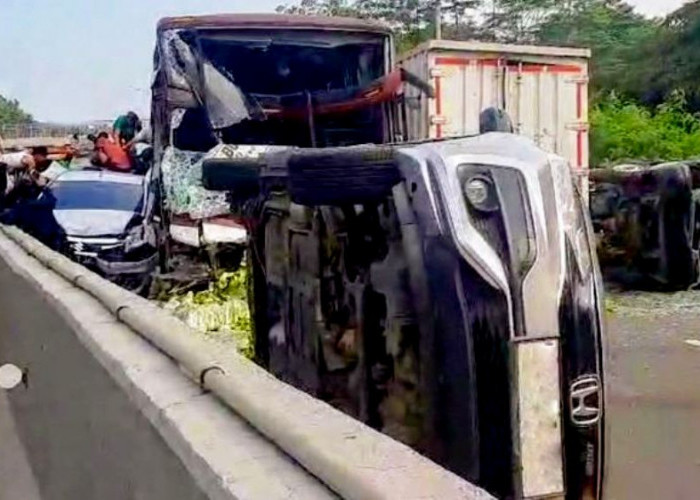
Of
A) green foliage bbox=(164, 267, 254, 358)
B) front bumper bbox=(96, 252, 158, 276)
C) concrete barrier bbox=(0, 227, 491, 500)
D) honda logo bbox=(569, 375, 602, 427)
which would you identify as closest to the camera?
concrete barrier bbox=(0, 227, 491, 500)

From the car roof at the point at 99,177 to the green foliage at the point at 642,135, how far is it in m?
13.0

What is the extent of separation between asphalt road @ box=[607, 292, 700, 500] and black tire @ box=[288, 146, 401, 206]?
1.84 meters

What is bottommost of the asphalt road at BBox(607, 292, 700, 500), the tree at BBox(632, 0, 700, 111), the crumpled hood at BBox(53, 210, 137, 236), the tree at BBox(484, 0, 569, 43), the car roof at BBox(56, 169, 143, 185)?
the asphalt road at BBox(607, 292, 700, 500)

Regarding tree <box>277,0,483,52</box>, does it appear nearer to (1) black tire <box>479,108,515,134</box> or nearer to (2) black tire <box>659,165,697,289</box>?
(2) black tire <box>659,165,697,289</box>

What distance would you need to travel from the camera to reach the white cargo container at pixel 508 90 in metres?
→ 12.0

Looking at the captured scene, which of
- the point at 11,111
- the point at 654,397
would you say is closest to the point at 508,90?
the point at 654,397

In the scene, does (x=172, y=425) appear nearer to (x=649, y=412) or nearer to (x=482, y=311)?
(x=482, y=311)

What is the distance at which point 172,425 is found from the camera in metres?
2.53

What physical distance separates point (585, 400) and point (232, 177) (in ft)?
8.42

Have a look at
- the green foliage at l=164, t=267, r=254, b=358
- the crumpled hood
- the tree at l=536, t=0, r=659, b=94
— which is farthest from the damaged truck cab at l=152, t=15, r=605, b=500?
the tree at l=536, t=0, r=659, b=94

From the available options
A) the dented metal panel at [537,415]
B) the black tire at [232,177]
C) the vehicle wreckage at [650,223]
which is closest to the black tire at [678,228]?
the vehicle wreckage at [650,223]

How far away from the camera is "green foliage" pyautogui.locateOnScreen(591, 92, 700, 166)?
26.0 meters

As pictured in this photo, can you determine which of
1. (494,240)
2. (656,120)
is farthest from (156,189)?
(656,120)

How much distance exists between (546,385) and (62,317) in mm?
2093
